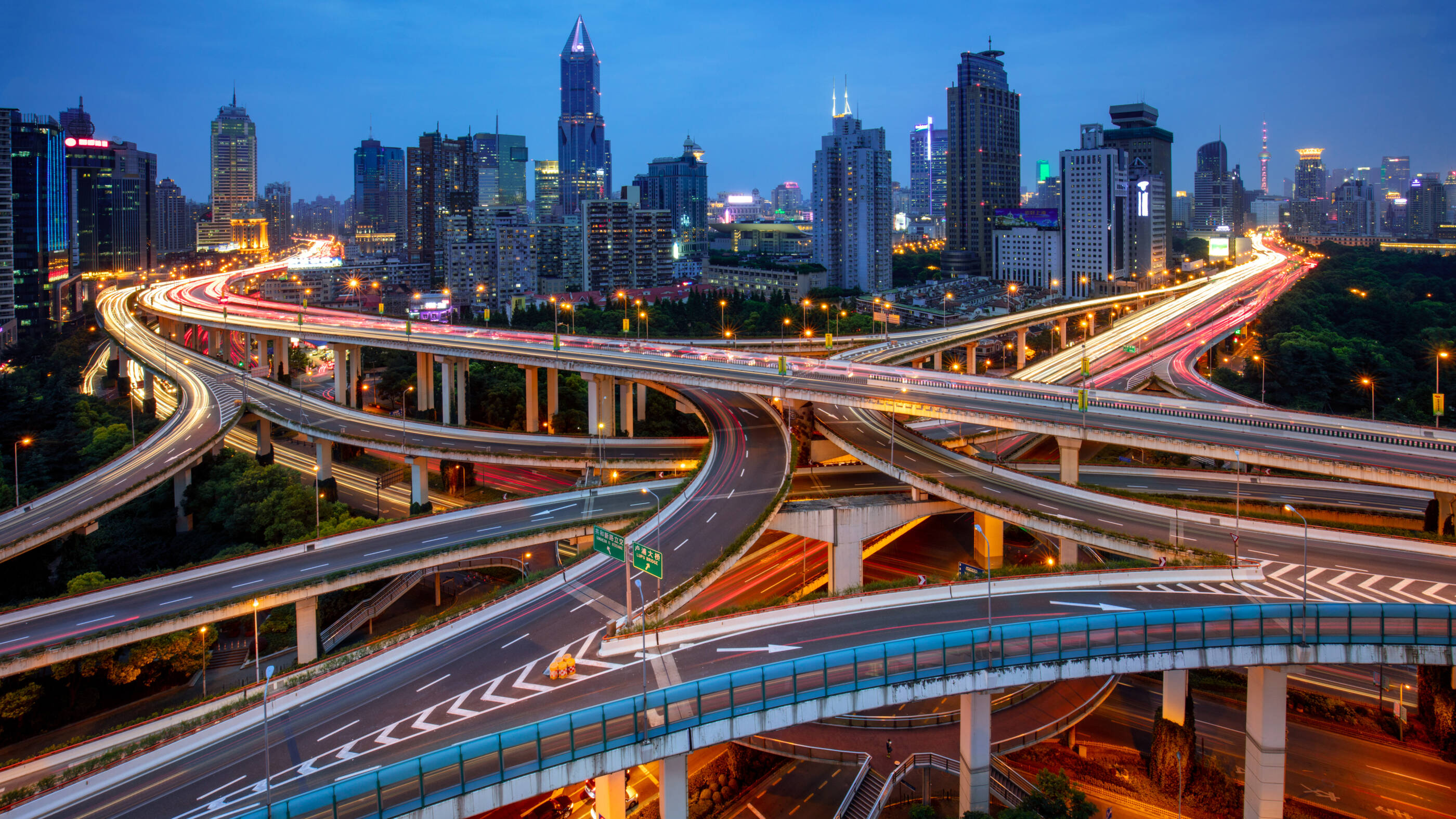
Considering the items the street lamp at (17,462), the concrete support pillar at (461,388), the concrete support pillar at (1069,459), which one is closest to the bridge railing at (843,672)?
the concrete support pillar at (1069,459)

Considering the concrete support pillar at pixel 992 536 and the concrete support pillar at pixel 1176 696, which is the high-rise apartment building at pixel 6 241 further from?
the concrete support pillar at pixel 1176 696

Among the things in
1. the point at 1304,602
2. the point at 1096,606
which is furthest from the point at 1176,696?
the point at 1304,602

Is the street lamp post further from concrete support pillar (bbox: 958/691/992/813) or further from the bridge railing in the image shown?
concrete support pillar (bbox: 958/691/992/813)

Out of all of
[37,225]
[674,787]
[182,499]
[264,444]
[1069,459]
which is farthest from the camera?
[37,225]

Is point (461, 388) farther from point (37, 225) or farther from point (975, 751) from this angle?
point (37, 225)

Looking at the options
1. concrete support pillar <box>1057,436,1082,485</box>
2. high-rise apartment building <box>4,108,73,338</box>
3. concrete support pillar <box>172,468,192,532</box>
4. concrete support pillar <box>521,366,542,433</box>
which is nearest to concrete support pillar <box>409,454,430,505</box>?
concrete support pillar <box>172,468,192,532</box>

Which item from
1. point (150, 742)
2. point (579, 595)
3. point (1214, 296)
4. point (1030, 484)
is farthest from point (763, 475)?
point (1214, 296)
